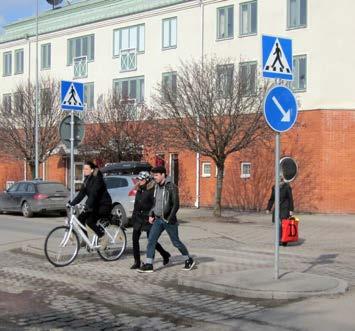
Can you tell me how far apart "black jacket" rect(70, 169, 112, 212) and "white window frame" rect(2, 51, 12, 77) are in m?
34.7

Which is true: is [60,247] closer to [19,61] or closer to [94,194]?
[94,194]

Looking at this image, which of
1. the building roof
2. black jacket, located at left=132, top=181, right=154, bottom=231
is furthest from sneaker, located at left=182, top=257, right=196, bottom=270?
the building roof

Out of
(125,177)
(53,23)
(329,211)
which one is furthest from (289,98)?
(53,23)

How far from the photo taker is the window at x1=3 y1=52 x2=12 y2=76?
4341cm

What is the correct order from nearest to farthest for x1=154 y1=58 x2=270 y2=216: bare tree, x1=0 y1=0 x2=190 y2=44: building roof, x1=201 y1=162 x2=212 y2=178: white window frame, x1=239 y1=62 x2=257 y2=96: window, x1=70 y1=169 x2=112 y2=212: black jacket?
x1=70 y1=169 x2=112 y2=212: black jacket, x1=154 y1=58 x2=270 y2=216: bare tree, x1=239 y1=62 x2=257 y2=96: window, x1=201 y1=162 x2=212 y2=178: white window frame, x1=0 y1=0 x2=190 y2=44: building roof

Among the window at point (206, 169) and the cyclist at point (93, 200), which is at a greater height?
the window at point (206, 169)

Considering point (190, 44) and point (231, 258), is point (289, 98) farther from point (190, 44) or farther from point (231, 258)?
point (190, 44)

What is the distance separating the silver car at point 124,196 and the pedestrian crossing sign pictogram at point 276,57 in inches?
418

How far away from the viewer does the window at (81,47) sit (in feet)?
121

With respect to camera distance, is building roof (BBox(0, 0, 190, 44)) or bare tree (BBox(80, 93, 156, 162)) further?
building roof (BBox(0, 0, 190, 44))

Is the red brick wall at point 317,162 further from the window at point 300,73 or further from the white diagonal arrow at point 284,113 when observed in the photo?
the white diagonal arrow at point 284,113

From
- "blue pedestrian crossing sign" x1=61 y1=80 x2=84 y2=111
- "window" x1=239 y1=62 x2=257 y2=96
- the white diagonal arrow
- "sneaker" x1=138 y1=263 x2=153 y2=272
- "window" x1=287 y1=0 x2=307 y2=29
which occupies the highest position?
"window" x1=287 y1=0 x2=307 y2=29

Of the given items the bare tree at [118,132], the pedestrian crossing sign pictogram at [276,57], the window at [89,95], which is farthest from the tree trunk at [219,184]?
the window at [89,95]

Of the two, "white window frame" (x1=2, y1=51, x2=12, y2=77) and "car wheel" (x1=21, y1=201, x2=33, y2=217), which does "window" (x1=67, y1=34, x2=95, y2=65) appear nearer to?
"white window frame" (x1=2, y1=51, x2=12, y2=77)
